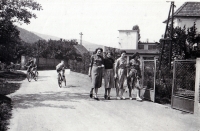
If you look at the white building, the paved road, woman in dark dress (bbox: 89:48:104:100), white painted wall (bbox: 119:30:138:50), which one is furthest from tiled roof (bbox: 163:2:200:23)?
the paved road

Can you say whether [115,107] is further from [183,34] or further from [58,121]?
[183,34]

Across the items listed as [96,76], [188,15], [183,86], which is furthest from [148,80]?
[188,15]

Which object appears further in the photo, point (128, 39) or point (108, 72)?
point (128, 39)

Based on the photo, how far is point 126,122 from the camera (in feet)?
19.0

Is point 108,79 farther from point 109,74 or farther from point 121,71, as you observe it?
point 121,71

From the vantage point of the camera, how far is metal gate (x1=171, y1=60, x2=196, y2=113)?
7.33 m

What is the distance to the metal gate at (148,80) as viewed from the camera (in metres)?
9.33

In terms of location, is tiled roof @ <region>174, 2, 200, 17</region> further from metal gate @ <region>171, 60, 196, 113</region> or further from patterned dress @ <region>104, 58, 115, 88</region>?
patterned dress @ <region>104, 58, 115, 88</region>

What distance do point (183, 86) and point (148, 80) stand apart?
70.0 inches

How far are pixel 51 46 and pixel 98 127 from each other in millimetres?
48302

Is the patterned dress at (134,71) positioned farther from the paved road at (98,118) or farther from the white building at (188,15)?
the white building at (188,15)

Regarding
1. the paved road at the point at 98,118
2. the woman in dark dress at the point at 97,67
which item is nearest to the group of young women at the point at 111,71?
the woman in dark dress at the point at 97,67

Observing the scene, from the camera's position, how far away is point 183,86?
1070 cm

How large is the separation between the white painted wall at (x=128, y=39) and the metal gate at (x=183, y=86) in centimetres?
3409
